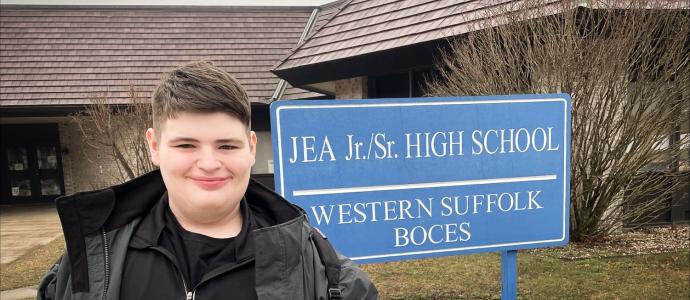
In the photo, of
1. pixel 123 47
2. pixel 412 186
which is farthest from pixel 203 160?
pixel 123 47

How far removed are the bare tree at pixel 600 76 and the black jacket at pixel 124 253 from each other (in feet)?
16.1

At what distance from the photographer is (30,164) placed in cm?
1320

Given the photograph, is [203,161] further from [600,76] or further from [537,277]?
[600,76]

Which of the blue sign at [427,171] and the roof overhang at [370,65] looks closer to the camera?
the blue sign at [427,171]

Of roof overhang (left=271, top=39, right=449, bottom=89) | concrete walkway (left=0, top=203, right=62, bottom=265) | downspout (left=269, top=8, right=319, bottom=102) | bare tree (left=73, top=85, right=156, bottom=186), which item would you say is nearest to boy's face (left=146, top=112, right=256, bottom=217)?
roof overhang (left=271, top=39, right=449, bottom=89)

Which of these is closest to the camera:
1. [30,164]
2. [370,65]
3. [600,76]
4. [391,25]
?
[600,76]

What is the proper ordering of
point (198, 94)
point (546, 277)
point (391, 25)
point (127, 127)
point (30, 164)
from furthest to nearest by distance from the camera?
point (30, 164), point (127, 127), point (391, 25), point (546, 277), point (198, 94)

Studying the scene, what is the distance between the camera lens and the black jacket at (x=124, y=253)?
125 cm

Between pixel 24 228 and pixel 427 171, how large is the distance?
398 inches

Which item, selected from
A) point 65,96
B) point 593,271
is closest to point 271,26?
point 65,96

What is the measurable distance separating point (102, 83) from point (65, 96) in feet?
2.99

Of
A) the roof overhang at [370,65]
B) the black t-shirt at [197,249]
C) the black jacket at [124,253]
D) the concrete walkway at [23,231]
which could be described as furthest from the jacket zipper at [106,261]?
the roof overhang at [370,65]

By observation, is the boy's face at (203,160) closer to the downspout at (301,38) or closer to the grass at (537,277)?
the grass at (537,277)

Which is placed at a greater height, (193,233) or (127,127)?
(127,127)
